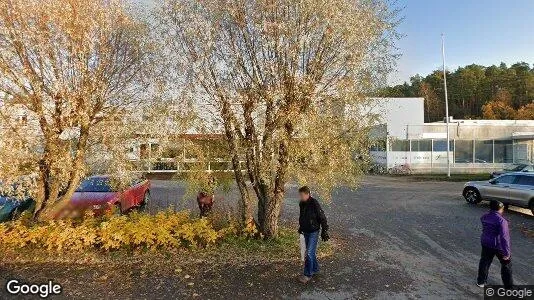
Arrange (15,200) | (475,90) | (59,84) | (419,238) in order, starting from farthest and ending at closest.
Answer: (475,90) < (419,238) < (15,200) < (59,84)

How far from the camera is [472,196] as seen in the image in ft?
46.6

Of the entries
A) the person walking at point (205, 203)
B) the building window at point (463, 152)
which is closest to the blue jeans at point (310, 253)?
the person walking at point (205, 203)

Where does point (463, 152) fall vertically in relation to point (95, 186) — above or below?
above

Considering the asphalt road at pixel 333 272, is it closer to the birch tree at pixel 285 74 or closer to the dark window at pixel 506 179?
the birch tree at pixel 285 74

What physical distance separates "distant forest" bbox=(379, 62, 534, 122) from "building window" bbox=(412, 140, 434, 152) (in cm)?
3541

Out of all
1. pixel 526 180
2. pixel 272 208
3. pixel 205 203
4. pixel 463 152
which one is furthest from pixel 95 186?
pixel 463 152

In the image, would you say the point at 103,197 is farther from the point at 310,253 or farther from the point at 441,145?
the point at 441,145

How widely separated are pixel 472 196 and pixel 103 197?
13555mm

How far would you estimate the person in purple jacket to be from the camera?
5.47 meters

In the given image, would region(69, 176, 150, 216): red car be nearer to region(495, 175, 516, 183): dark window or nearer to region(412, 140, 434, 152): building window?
region(495, 175, 516, 183): dark window

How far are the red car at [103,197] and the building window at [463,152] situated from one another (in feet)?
86.6

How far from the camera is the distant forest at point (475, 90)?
199ft

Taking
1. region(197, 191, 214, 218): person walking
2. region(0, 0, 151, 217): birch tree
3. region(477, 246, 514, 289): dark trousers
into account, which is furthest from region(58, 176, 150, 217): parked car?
region(477, 246, 514, 289): dark trousers

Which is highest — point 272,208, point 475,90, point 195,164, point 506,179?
point 475,90
